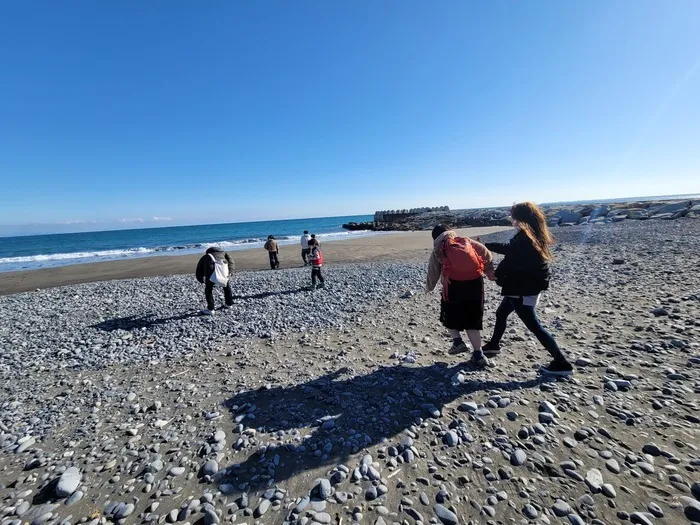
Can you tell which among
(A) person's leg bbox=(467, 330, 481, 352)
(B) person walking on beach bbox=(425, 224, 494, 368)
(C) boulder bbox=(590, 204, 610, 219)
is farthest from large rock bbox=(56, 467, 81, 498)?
(C) boulder bbox=(590, 204, 610, 219)

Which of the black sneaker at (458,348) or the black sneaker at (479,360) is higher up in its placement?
the black sneaker at (458,348)

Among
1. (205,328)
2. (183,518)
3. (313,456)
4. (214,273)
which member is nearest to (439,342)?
(313,456)

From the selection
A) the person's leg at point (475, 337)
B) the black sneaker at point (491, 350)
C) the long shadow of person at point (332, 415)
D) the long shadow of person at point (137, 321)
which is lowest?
the long shadow of person at point (332, 415)

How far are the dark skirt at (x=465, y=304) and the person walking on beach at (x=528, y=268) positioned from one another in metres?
0.34

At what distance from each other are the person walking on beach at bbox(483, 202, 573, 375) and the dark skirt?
13.3 inches

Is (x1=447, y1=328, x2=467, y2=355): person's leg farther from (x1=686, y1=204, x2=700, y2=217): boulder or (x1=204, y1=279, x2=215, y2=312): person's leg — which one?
(x1=686, y1=204, x2=700, y2=217): boulder

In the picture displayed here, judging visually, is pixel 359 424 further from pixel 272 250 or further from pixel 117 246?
pixel 117 246

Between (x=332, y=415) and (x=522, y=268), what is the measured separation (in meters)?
3.19

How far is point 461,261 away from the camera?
4.19 meters

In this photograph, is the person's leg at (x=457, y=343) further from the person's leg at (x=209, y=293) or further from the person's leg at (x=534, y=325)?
the person's leg at (x=209, y=293)

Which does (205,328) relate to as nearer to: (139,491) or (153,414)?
(153,414)

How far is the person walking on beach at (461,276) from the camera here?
421 cm

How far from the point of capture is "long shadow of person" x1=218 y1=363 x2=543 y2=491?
3143 mm

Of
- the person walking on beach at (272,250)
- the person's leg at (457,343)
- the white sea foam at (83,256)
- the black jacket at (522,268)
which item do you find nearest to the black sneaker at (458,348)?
the person's leg at (457,343)
